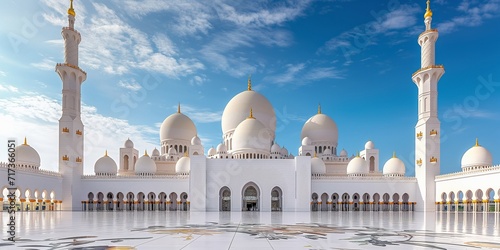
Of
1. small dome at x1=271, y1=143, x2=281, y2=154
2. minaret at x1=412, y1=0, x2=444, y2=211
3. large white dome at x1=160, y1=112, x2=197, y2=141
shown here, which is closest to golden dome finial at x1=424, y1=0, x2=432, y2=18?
minaret at x1=412, y1=0, x2=444, y2=211

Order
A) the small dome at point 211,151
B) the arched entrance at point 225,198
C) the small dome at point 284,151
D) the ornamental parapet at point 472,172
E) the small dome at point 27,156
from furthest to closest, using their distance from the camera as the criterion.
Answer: the small dome at point 284,151 → the small dome at point 211,151 → the arched entrance at point 225,198 → the small dome at point 27,156 → the ornamental parapet at point 472,172

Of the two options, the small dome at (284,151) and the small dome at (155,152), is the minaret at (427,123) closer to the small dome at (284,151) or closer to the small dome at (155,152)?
the small dome at (284,151)

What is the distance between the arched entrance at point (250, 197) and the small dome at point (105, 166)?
39.9 ft

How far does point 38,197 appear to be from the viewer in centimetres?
2720

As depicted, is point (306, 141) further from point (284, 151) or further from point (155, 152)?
point (155, 152)

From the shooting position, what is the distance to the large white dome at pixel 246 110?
3653cm

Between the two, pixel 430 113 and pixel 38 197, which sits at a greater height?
pixel 430 113

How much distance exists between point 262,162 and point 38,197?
670 inches

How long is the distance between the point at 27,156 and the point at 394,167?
30950 mm

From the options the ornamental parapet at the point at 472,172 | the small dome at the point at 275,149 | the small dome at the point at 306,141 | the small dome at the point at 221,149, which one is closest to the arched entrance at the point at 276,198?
the small dome at the point at 275,149

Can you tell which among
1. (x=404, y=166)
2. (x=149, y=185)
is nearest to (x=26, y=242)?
(x=149, y=185)

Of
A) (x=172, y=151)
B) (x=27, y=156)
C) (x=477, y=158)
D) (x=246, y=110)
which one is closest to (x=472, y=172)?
(x=477, y=158)

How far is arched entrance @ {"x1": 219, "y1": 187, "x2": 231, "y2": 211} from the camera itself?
3017 cm

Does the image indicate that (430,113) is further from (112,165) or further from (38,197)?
(38,197)
